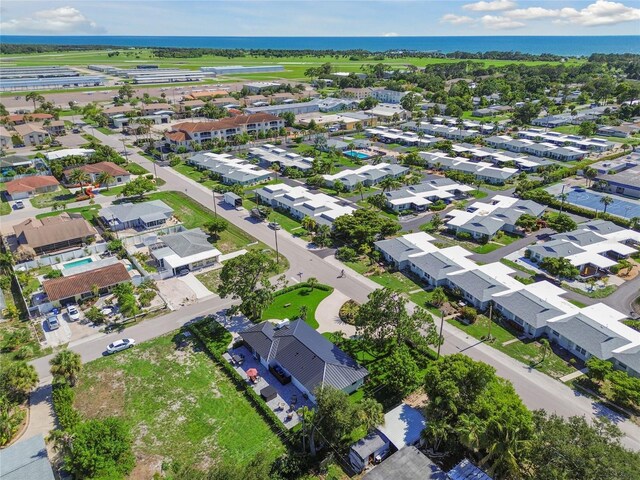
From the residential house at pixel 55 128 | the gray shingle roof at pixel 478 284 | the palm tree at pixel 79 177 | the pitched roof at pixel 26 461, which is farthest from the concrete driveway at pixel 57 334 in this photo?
the residential house at pixel 55 128

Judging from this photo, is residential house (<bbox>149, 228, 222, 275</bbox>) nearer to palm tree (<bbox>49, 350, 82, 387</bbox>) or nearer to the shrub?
palm tree (<bbox>49, 350, 82, 387</bbox>)

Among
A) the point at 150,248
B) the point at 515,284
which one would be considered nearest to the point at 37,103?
the point at 150,248

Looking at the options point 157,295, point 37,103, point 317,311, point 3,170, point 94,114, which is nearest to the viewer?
point 317,311

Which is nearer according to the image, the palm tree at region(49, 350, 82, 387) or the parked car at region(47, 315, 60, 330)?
the palm tree at region(49, 350, 82, 387)

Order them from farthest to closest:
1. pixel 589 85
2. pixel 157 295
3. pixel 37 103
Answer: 1. pixel 589 85
2. pixel 37 103
3. pixel 157 295

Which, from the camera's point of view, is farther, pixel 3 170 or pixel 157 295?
pixel 3 170

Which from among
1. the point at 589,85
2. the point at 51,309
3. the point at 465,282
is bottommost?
the point at 51,309

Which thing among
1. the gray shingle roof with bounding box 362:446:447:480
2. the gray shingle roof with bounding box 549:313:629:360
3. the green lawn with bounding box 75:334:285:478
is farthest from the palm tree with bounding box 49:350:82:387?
the gray shingle roof with bounding box 549:313:629:360

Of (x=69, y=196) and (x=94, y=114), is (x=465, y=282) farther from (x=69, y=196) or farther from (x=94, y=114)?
(x=94, y=114)
